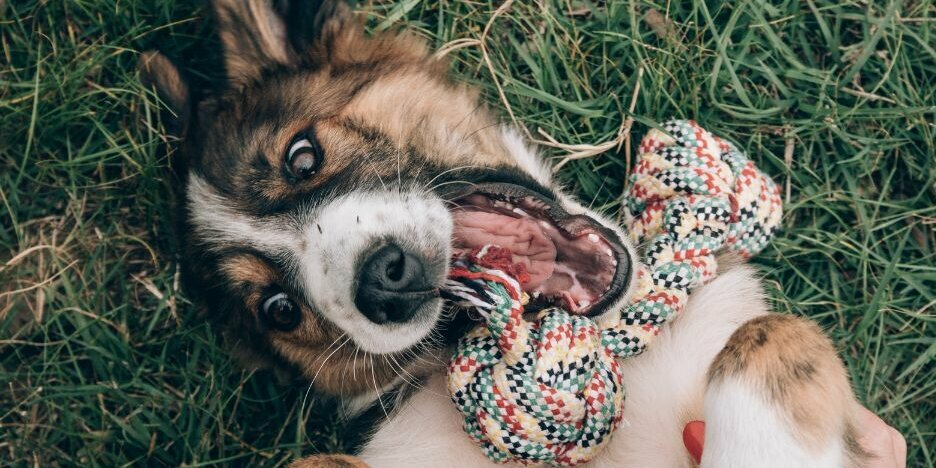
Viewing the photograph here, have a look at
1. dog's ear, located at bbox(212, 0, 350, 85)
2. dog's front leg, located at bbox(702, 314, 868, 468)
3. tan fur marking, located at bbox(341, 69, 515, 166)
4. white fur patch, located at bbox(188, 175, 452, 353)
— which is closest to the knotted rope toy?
white fur patch, located at bbox(188, 175, 452, 353)

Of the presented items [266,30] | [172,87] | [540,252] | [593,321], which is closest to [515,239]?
[540,252]

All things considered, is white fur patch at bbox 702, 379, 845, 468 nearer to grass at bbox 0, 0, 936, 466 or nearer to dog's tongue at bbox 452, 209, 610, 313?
dog's tongue at bbox 452, 209, 610, 313

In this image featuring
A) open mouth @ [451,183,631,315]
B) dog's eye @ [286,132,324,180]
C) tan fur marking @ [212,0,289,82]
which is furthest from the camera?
tan fur marking @ [212,0,289,82]

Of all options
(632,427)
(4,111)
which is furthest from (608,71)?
(4,111)

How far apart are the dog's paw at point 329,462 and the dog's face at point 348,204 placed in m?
0.38

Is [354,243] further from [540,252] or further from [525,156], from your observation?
[525,156]

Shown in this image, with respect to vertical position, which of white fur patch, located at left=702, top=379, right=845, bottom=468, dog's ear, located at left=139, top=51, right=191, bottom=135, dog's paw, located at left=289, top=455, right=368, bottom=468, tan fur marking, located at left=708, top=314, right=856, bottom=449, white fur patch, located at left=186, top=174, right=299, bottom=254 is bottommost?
dog's paw, located at left=289, top=455, right=368, bottom=468

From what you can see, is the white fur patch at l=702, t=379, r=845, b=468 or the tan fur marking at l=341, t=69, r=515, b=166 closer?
the white fur patch at l=702, t=379, r=845, b=468

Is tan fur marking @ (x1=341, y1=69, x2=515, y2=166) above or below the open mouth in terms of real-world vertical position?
above

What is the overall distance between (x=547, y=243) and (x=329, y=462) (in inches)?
43.5

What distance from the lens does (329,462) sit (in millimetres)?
2666

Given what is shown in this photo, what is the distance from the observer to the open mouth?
8.74 feet

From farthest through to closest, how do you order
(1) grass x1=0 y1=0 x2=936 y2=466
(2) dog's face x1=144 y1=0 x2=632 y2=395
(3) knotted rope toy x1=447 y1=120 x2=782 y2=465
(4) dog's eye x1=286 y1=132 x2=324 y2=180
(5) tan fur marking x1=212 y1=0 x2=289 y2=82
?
(1) grass x1=0 y1=0 x2=936 y2=466 → (5) tan fur marking x1=212 y1=0 x2=289 y2=82 → (4) dog's eye x1=286 y1=132 x2=324 y2=180 → (2) dog's face x1=144 y1=0 x2=632 y2=395 → (3) knotted rope toy x1=447 y1=120 x2=782 y2=465

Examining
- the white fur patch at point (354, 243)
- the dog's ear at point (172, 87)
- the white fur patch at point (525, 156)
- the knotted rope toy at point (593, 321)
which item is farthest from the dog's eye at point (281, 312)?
the white fur patch at point (525, 156)
